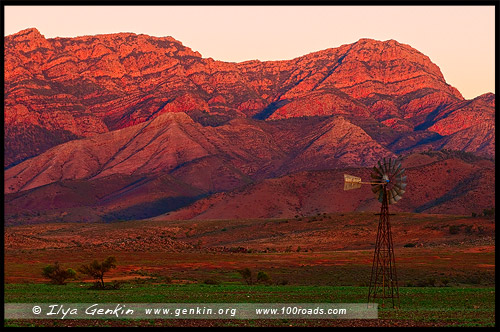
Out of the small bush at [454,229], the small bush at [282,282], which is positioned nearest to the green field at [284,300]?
the small bush at [282,282]

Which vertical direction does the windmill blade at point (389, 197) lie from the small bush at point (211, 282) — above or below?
above

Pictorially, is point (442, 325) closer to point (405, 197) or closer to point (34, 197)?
point (405, 197)

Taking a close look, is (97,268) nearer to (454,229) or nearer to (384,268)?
(384,268)

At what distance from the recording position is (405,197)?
149 metres

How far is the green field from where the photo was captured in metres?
26.3

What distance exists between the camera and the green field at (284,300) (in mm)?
26281

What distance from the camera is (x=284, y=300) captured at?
34.4 m

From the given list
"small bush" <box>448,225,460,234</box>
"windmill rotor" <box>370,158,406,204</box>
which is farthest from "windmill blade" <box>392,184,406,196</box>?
"small bush" <box>448,225,460,234</box>

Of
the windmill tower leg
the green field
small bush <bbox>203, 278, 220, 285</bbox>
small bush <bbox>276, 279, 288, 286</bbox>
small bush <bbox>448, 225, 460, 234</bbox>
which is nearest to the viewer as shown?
the green field

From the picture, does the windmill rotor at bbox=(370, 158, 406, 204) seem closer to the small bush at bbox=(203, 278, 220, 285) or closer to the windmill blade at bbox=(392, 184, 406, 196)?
the windmill blade at bbox=(392, 184, 406, 196)

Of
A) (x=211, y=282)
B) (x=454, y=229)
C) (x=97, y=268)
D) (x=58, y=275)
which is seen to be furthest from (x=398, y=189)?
(x=454, y=229)

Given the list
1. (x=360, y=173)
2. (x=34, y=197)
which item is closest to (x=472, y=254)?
(x=360, y=173)

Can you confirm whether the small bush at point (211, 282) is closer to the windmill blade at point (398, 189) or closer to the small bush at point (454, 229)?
the windmill blade at point (398, 189)

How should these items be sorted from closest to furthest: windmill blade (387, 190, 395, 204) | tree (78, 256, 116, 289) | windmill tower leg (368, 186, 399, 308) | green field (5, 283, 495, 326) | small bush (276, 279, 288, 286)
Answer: green field (5, 283, 495, 326) → windmill tower leg (368, 186, 399, 308) → windmill blade (387, 190, 395, 204) → tree (78, 256, 116, 289) → small bush (276, 279, 288, 286)
